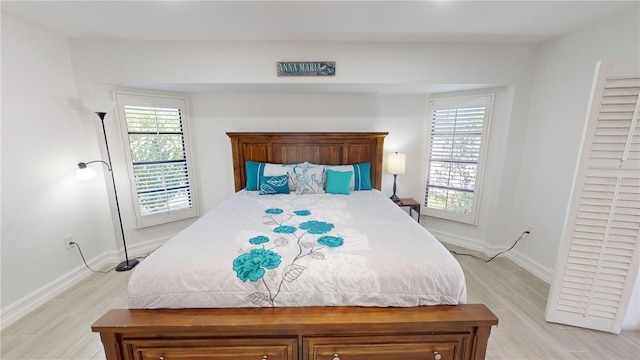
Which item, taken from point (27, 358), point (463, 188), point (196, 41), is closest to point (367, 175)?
point (463, 188)

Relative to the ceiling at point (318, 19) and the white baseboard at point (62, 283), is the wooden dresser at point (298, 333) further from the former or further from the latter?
the ceiling at point (318, 19)

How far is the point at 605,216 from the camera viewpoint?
64.6 inches

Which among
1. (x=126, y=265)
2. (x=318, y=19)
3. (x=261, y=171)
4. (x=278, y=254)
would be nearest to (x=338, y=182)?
(x=261, y=171)

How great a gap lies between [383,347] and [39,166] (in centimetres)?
319

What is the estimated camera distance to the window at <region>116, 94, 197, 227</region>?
279 cm

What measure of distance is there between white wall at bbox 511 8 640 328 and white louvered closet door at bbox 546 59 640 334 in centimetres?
43

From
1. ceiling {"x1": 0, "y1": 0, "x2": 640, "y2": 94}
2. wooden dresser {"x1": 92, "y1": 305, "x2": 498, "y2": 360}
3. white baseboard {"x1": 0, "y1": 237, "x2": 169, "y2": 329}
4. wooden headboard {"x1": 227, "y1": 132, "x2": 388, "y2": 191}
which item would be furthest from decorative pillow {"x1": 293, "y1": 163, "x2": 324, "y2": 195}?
white baseboard {"x1": 0, "y1": 237, "x2": 169, "y2": 329}

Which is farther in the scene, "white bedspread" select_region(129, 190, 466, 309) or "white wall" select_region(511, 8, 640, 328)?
"white wall" select_region(511, 8, 640, 328)

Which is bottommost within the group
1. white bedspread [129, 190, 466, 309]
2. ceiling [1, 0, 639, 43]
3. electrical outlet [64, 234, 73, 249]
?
electrical outlet [64, 234, 73, 249]

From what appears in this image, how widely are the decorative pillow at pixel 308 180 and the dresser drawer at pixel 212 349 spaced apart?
175cm

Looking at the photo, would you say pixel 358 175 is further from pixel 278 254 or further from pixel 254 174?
pixel 278 254

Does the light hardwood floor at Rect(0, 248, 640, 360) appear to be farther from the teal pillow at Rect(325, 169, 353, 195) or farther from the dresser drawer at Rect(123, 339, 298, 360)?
the teal pillow at Rect(325, 169, 353, 195)

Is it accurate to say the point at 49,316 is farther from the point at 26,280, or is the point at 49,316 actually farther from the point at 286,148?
the point at 286,148

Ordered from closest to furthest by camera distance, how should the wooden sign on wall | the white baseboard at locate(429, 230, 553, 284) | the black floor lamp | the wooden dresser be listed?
the wooden dresser, the black floor lamp, the white baseboard at locate(429, 230, 553, 284), the wooden sign on wall
